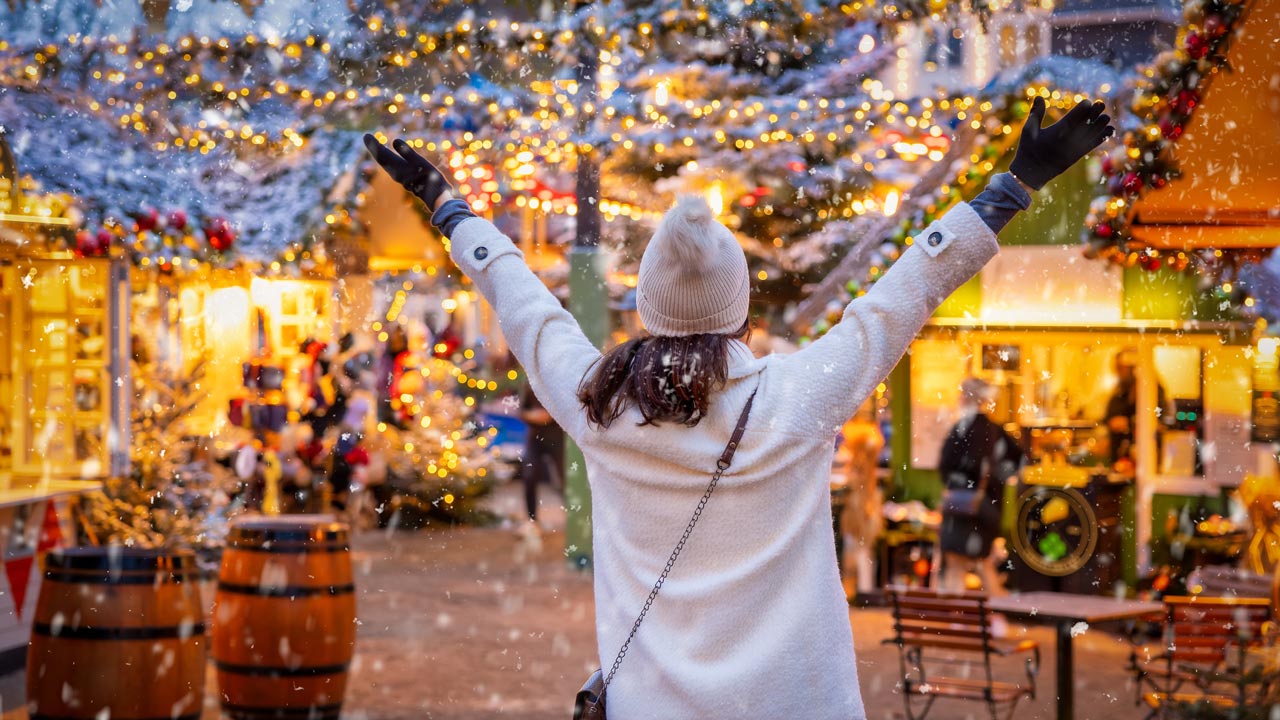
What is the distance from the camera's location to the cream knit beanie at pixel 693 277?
2.18 metres

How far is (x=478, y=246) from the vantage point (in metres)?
2.38

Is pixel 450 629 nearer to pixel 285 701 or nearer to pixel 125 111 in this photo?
pixel 285 701

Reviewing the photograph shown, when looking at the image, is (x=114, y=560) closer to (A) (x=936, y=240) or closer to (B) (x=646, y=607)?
(B) (x=646, y=607)

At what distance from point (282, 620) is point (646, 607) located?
12.1 feet

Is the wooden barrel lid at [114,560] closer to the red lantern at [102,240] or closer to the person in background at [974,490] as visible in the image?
the red lantern at [102,240]

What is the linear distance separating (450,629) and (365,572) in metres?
2.48

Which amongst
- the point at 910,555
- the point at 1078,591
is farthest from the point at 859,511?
the point at 1078,591

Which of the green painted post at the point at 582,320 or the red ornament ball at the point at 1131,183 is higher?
the red ornament ball at the point at 1131,183

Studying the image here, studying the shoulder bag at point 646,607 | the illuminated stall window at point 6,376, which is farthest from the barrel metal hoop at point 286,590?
the shoulder bag at point 646,607

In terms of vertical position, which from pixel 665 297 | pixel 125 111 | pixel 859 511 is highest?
pixel 125 111

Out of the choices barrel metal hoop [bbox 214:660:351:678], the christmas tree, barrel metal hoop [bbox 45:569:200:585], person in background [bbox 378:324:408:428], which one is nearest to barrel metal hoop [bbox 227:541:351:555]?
barrel metal hoop [bbox 214:660:351:678]

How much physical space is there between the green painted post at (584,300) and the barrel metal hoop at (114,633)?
5645mm

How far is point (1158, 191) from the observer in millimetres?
6383

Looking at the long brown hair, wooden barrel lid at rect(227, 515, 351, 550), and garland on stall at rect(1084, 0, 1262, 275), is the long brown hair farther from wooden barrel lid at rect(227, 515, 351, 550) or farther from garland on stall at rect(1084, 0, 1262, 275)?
wooden barrel lid at rect(227, 515, 351, 550)
